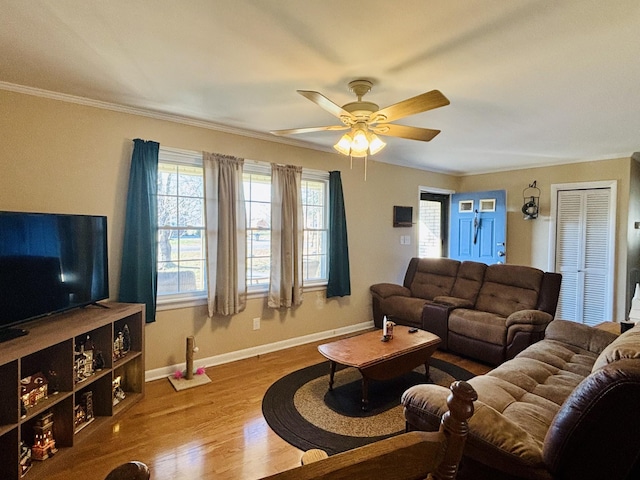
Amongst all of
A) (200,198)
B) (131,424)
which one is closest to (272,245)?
(200,198)

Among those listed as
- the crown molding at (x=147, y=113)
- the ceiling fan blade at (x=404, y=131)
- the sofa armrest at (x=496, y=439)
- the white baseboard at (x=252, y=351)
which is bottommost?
the white baseboard at (x=252, y=351)

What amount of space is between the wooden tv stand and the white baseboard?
0.38 metres

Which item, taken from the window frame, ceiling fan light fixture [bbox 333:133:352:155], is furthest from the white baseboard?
ceiling fan light fixture [bbox 333:133:352:155]

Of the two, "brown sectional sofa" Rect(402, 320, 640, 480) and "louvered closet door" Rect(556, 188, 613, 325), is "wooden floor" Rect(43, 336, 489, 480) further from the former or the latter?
"louvered closet door" Rect(556, 188, 613, 325)

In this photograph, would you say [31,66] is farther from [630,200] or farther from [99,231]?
[630,200]

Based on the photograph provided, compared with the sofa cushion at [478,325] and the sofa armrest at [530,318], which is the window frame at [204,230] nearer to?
the sofa cushion at [478,325]

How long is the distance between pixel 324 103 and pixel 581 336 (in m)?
2.73

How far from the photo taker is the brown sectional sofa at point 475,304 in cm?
347

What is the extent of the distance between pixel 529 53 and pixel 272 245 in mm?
2829

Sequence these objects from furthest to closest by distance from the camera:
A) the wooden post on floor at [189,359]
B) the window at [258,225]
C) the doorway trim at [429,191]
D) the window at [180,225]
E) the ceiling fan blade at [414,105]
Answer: the doorway trim at [429,191], the window at [258,225], the window at [180,225], the wooden post on floor at [189,359], the ceiling fan blade at [414,105]

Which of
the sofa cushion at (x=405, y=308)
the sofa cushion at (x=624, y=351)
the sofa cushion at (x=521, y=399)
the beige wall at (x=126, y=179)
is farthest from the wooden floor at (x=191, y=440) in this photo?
the sofa cushion at (x=405, y=308)

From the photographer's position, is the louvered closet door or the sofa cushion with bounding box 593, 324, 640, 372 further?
the louvered closet door

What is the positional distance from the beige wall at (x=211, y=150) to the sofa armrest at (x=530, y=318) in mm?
1934

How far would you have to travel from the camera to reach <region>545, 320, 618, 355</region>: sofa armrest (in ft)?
8.73
